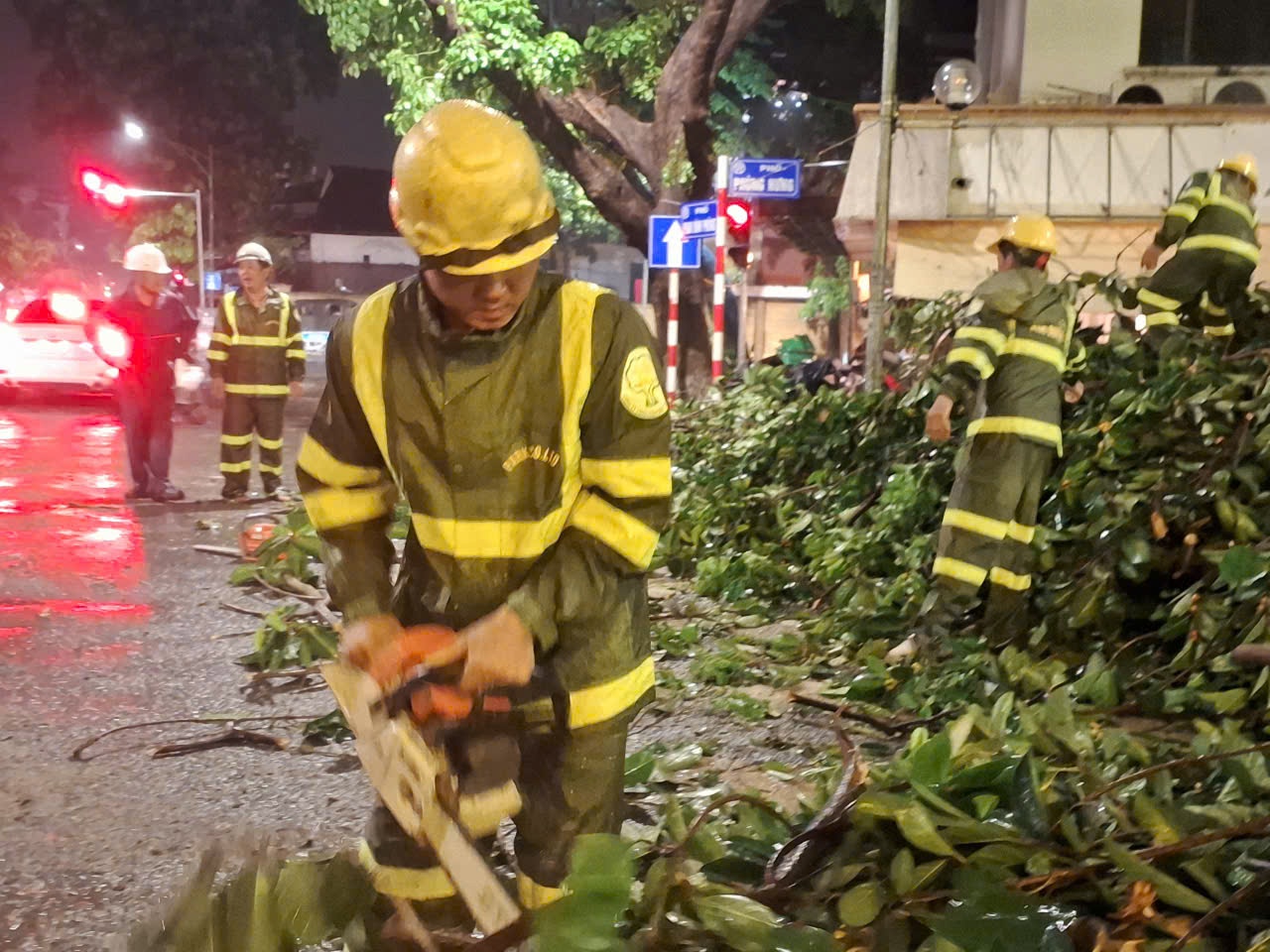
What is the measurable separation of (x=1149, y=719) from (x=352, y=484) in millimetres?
3075

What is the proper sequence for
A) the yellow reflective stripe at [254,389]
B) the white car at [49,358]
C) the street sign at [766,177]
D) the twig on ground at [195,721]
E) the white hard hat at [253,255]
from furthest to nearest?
the white car at [49,358] < the street sign at [766,177] < the yellow reflective stripe at [254,389] < the white hard hat at [253,255] < the twig on ground at [195,721]

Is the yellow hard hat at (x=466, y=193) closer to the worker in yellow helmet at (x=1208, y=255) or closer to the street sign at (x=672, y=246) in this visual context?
the worker in yellow helmet at (x=1208, y=255)

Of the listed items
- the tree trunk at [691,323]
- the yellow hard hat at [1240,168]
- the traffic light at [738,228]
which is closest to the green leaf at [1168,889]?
the yellow hard hat at [1240,168]

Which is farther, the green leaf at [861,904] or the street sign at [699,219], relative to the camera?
the street sign at [699,219]

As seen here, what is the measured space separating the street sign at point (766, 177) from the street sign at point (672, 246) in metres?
0.95

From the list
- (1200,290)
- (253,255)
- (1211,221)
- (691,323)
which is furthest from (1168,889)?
(691,323)

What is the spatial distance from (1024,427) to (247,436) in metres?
5.56

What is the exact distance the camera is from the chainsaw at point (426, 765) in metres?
1.85

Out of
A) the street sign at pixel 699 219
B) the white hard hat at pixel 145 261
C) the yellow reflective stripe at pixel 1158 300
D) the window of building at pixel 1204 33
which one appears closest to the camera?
the yellow reflective stripe at pixel 1158 300

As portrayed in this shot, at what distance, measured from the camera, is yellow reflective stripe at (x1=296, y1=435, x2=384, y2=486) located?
2.17 m

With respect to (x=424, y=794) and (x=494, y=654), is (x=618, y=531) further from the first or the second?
(x=424, y=794)

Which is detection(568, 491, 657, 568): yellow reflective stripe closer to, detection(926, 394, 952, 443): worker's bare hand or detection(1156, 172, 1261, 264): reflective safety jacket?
detection(926, 394, 952, 443): worker's bare hand

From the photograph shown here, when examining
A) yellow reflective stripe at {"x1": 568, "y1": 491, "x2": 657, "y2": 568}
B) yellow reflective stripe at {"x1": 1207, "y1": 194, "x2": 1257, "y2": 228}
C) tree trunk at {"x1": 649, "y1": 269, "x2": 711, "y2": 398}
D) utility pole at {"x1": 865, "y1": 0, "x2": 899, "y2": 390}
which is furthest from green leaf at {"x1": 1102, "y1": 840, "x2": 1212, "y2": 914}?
tree trunk at {"x1": 649, "y1": 269, "x2": 711, "y2": 398}

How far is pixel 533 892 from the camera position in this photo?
2193 mm
